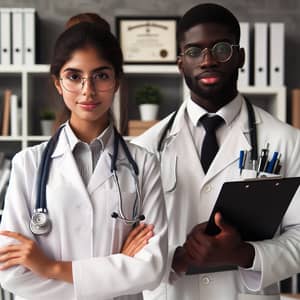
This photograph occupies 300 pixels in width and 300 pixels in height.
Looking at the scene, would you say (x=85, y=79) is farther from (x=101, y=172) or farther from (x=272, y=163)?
(x=272, y=163)

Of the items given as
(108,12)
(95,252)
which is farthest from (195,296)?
(108,12)

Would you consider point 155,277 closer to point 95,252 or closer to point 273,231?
point 95,252

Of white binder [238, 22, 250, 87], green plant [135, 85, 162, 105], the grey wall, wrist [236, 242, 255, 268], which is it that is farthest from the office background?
wrist [236, 242, 255, 268]

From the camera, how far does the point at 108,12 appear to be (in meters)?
3.18

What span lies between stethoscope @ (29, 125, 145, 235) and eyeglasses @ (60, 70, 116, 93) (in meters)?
0.13

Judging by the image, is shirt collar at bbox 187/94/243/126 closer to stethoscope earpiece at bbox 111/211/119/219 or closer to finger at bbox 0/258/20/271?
stethoscope earpiece at bbox 111/211/119/219


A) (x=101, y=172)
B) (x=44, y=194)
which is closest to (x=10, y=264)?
(x=44, y=194)

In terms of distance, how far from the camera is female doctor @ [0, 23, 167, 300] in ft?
3.64

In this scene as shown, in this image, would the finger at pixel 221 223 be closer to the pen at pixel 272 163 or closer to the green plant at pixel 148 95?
the pen at pixel 272 163

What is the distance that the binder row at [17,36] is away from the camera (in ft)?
9.71

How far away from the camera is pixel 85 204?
116cm

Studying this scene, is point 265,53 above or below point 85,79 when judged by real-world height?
above

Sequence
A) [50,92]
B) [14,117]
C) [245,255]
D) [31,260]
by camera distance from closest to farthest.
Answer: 1. [31,260]
2. [245,255]
3. [14,117]
4. [50,92]

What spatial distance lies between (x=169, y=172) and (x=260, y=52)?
5.70 feet
